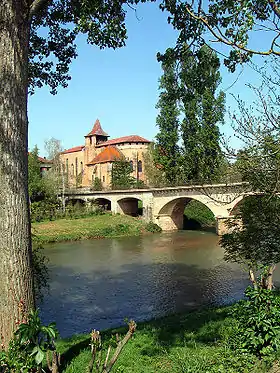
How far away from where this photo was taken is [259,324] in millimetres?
4445

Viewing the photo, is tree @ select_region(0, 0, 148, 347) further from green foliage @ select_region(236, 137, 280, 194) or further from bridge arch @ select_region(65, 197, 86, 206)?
bridge arch @ select_region(65, 197, 86, 206)

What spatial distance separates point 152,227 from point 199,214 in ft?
19.8

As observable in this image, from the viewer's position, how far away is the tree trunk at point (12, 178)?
3861 millimetres

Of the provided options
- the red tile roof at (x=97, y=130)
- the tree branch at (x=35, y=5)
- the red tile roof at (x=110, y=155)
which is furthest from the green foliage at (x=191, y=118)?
the red tile roof at (x=97, y=130)

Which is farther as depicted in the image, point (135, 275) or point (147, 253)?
point (147, 253)

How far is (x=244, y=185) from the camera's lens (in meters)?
7.71

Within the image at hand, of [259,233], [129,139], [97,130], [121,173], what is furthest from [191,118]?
[97,130]

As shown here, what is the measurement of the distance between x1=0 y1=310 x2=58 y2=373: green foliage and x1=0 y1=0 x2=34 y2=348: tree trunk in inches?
16.2

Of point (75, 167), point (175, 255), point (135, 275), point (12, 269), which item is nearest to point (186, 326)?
point (12, 269)

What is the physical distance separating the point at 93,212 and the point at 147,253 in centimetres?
1491

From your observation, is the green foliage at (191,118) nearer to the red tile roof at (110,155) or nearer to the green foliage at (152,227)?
the green foliage at (152,227)

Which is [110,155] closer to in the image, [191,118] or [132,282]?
[191,118]

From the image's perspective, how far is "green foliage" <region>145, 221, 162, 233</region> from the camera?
3002 centimetres

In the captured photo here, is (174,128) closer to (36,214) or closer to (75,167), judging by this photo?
(36,214)
